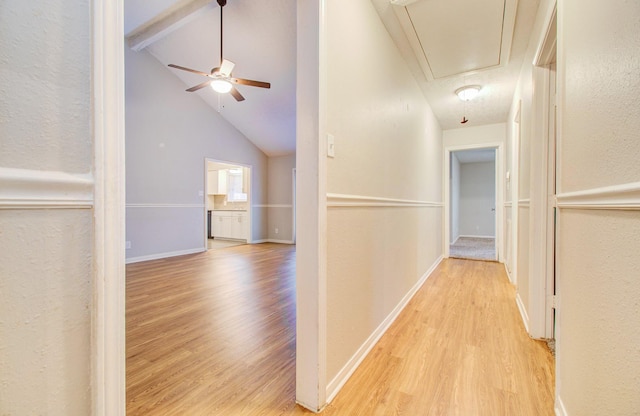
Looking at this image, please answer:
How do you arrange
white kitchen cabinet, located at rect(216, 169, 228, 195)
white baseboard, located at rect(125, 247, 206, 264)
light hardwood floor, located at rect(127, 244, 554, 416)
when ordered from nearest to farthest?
light hardwood floor, located at rect(127, 244, 554, 416)
white baseboard, located at rect(125, 247, 206, 264)
white kitchen cabinet, located at rect(216, 169, 228, 195)

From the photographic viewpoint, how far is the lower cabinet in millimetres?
7043

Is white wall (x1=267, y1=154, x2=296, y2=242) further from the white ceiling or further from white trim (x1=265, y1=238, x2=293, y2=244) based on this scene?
the white ceiling

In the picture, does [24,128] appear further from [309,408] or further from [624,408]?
[624,408]

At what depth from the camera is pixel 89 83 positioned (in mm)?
551

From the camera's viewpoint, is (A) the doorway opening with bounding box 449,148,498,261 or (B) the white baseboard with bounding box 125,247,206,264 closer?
(B) the white baseboard with bounding box 125,247,206,264

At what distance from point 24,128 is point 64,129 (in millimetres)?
56

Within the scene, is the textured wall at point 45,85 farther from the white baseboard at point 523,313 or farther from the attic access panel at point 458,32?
the white baseboard at point 523,313

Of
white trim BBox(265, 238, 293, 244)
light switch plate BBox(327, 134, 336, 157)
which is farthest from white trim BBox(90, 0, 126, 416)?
white trim BBox(265, 238, 293, 244)

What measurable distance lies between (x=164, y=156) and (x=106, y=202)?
4850mm

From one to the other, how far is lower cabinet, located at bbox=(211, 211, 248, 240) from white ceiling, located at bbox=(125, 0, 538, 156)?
2170 mm

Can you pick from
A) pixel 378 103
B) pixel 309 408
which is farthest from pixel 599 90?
pixel 309 408

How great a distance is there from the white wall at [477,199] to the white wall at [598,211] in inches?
306

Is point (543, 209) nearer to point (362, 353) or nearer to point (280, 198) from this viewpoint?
point (362, 353)

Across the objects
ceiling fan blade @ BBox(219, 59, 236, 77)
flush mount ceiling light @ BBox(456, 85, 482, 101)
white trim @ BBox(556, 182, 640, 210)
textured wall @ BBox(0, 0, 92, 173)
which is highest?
ceiling fan blade @ BBox(219, 59, 236, 77)
